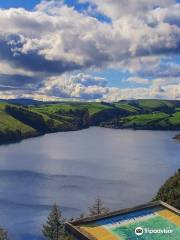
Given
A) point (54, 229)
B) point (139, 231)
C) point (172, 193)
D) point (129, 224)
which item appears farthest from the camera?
point (172, 193)

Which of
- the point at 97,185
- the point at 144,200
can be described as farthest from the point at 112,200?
the point at 97,185

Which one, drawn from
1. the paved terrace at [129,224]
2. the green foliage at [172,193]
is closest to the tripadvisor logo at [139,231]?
the paved terrace at [129,224]

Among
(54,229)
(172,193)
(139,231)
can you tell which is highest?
(139,231)

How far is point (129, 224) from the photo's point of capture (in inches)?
2152

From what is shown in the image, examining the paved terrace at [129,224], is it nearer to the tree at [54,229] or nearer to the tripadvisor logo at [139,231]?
the tripadvisor logo at [139,231]

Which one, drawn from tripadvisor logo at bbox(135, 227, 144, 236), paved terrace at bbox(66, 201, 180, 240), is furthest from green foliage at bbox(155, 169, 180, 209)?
tripadvisor logo at bbox(135, 227, 144, 236)

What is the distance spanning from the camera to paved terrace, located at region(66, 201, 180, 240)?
51.2 m

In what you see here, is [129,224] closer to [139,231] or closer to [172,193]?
[139,231]

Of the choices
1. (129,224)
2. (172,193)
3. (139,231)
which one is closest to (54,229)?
(172,193)

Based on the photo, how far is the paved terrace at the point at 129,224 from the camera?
5119 cm

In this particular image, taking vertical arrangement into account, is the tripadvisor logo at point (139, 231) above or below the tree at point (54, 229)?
above

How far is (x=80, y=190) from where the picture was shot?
156125 millimetres

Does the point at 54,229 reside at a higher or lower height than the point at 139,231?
lower

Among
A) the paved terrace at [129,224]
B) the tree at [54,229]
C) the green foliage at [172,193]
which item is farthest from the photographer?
the tree at [54,229]
